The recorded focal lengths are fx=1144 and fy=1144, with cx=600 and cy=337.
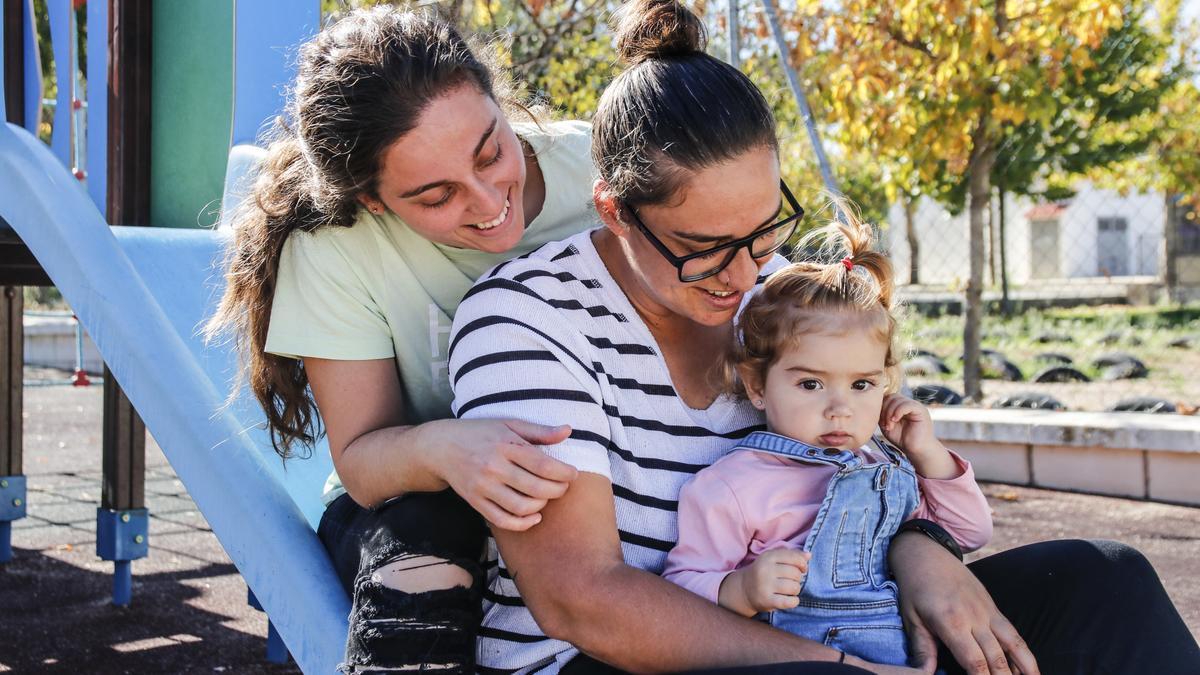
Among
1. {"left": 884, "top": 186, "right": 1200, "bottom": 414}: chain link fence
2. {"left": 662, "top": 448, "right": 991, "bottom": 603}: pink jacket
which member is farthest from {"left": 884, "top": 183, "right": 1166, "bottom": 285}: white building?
{"left": 662, "top": 448, "right": 991, "bottom": 603}: pink jacket

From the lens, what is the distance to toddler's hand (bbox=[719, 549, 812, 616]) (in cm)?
153

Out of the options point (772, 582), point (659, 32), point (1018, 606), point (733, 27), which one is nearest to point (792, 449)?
point (772, 582)

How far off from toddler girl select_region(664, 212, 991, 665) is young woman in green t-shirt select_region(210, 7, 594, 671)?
1.30 ft

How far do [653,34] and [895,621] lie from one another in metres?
1.00

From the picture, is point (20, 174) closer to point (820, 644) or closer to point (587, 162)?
point (587, 162)

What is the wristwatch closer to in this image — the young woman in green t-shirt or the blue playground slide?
the young woman in green t-shirt

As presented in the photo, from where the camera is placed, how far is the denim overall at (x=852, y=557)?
1694mm

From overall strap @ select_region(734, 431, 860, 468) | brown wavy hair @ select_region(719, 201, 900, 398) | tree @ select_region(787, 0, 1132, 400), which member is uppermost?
tree @ select_region(787, 0, 1132, 400)

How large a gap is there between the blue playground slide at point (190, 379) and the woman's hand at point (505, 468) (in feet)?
1.46

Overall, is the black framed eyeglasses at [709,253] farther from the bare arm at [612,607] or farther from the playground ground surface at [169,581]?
the playground ground surface at [169,581]

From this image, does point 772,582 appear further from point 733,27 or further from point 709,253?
point 733,27

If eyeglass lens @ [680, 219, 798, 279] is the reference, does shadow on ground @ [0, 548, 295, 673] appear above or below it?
below

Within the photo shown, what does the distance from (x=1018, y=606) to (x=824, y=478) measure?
369mm

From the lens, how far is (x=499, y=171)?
6.41ft
